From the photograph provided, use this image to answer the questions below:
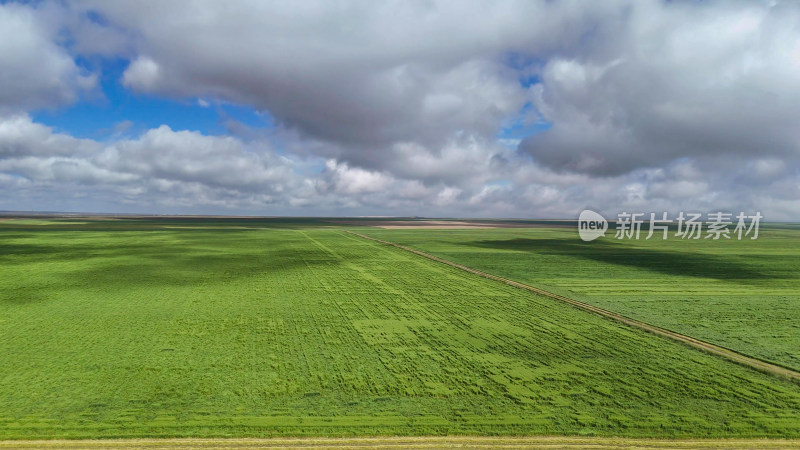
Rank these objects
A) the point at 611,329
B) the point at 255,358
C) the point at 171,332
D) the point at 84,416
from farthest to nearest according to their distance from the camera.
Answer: the point at 611,329, the point at 171,332, the point at 255,358, the point at 84,416

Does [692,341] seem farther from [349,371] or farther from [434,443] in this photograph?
[349,371]

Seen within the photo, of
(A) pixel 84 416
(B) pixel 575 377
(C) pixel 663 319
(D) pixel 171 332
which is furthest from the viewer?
(C) pixel 663 319

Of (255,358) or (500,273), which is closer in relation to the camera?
(255,358)

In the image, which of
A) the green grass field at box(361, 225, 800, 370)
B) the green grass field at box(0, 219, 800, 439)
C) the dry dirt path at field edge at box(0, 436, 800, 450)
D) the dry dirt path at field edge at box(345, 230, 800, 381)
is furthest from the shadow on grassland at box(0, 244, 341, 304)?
the dry dirt path at field edge at box(345, 230, 800, 381)

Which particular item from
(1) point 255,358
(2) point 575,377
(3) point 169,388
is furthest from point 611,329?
(3) point 169,388

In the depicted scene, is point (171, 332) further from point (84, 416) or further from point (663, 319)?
point (663, 319)

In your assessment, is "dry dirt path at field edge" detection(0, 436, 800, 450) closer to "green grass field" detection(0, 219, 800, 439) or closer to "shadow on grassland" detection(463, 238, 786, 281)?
"green grass field" detection(0, 219, 800, 439)
